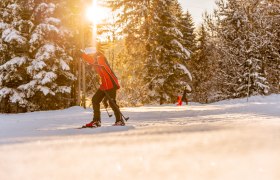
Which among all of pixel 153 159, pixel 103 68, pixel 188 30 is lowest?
pixel 153 159

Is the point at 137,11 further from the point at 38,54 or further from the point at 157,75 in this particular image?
the point at 38,54

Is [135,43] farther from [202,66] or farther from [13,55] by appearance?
[202,66]

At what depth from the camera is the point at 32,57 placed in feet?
65.0

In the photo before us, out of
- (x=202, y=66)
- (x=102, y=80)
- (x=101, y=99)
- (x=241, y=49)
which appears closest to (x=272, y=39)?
(x=241, y=49)

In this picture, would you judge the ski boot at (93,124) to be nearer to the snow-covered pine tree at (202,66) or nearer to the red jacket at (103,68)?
the red jacket at (103,68)

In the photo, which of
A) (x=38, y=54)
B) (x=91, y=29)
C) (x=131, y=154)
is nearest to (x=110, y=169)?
(x=131, y=154)

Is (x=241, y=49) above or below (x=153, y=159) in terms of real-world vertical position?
above

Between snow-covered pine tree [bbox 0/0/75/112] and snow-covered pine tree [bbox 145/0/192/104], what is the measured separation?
11452 mm

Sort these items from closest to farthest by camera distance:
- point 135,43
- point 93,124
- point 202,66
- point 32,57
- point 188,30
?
point 93,124
point 32,57
point 135,43
point 188,30
point 202,66

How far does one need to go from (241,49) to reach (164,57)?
344 inches

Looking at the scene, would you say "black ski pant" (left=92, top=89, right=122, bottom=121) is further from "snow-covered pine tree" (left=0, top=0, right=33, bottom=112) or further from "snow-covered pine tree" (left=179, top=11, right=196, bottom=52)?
"snow-covered pine tree" (left=179, top=11, right=196, bottom=52)

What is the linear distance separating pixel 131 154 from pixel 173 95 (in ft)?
92.7

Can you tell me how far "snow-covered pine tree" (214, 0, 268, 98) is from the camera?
33.8m

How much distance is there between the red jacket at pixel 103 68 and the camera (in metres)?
8.10
